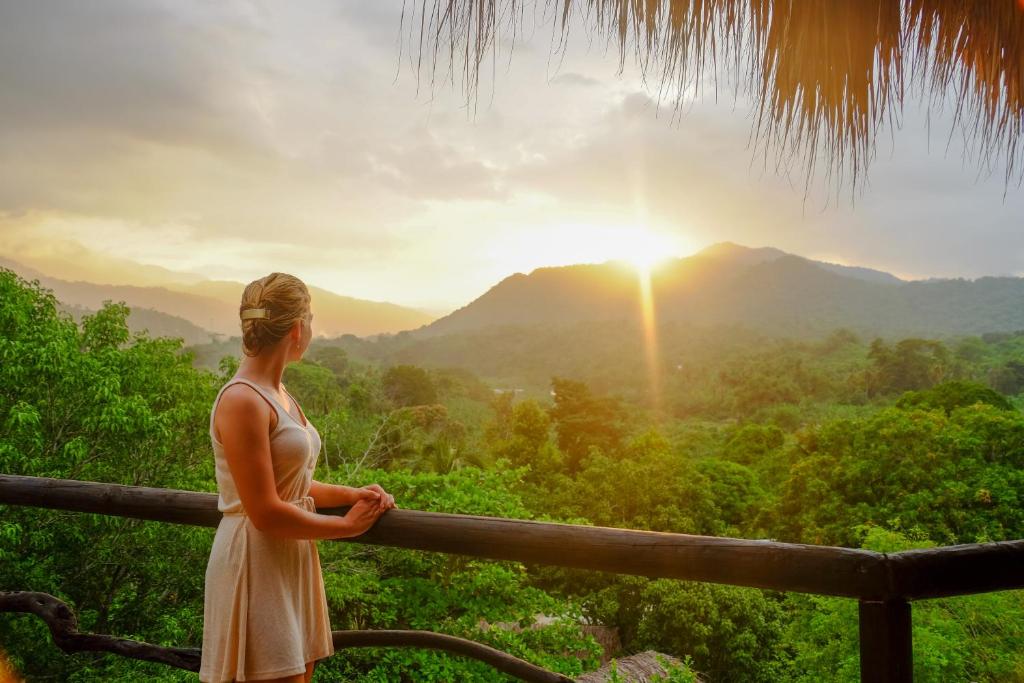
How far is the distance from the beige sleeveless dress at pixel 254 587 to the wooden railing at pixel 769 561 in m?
0.17

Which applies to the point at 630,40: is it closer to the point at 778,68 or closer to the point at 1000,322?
the point at 778,68

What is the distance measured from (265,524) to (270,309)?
0.40 m

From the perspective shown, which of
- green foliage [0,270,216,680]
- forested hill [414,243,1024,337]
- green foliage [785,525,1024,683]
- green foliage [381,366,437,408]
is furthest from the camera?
forested hill [414,243,1024,337]

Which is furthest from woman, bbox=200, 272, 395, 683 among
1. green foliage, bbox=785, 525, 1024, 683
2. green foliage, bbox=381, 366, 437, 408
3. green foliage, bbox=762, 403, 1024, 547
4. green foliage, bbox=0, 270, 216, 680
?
green foliage, bbox=381, 366, 437, 408

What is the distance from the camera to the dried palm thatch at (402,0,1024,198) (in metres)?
1.45

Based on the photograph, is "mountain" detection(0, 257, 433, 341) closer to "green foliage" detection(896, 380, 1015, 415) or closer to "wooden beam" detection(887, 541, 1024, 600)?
"green foliage" detection(896, 380, 1015, 415)

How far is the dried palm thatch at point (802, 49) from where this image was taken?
1.45m

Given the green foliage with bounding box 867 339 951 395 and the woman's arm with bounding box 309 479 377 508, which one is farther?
the green foliage with bounding box 867 339 951 395

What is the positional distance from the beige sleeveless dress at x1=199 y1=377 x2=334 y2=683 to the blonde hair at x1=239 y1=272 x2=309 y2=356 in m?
0.09

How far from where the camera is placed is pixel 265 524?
1.33m

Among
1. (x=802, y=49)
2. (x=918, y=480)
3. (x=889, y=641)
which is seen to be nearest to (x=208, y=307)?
(x=918, y=480)

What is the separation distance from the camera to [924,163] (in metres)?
2.30

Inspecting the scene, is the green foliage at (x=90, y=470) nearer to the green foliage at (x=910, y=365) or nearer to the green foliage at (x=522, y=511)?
the green foliage at (x=522, y=511)

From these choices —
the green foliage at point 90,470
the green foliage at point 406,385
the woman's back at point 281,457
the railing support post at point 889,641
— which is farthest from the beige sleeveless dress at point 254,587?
the green foliage at point 406,385
